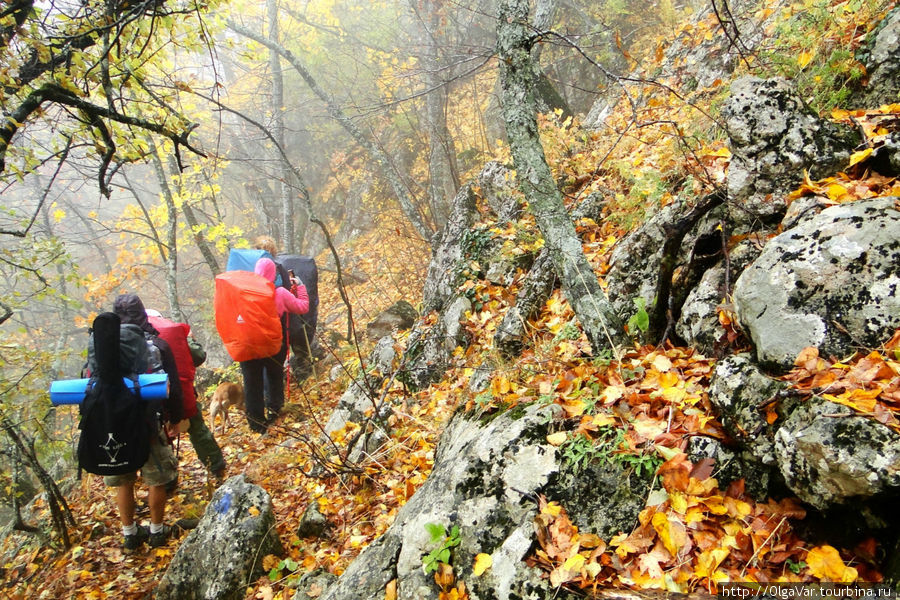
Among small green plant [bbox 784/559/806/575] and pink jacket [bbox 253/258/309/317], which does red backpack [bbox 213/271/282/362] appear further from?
small green plant [bbox 784/559/806/575]

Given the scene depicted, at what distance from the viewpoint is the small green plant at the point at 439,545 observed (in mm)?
2391

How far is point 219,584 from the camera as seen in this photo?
376cm

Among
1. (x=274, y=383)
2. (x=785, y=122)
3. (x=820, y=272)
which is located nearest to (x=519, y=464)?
(x=820, y=272)

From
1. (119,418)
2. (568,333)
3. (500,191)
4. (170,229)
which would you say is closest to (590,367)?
(568,333)

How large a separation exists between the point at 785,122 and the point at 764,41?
2899 millimetres

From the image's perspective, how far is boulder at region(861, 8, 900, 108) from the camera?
3.27m

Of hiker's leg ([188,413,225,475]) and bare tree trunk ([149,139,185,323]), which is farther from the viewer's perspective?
bare tree trunk ([149,139,185,323])

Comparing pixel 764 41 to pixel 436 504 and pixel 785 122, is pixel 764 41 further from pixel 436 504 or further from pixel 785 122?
pixel 436 504

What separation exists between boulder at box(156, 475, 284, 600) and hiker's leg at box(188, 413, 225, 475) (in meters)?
1.56

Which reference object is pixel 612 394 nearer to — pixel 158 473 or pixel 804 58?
pixel 804 58

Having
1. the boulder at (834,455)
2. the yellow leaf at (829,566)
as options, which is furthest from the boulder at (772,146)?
the yellow leaf at (829,566)

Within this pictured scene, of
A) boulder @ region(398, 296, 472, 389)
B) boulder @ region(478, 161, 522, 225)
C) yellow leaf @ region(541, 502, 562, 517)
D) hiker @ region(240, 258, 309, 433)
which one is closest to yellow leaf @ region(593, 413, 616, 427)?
yellow leaf @ region(541, 502, 562, 517)

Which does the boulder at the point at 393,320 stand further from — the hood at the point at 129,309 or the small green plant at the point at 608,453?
the small green plant at the point at 608,453

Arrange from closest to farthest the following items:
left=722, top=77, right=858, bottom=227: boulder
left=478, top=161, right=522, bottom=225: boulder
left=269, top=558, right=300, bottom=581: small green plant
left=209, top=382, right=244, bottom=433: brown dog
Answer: left=722, top=77, right=858, bottom=227: boulder → left=269, top=558, right=300, bottom=581: small green plant → left=478, top=161, right=522, bottom=225: boulder → left=209, top=382, right=244, bottom=433: brown dog
